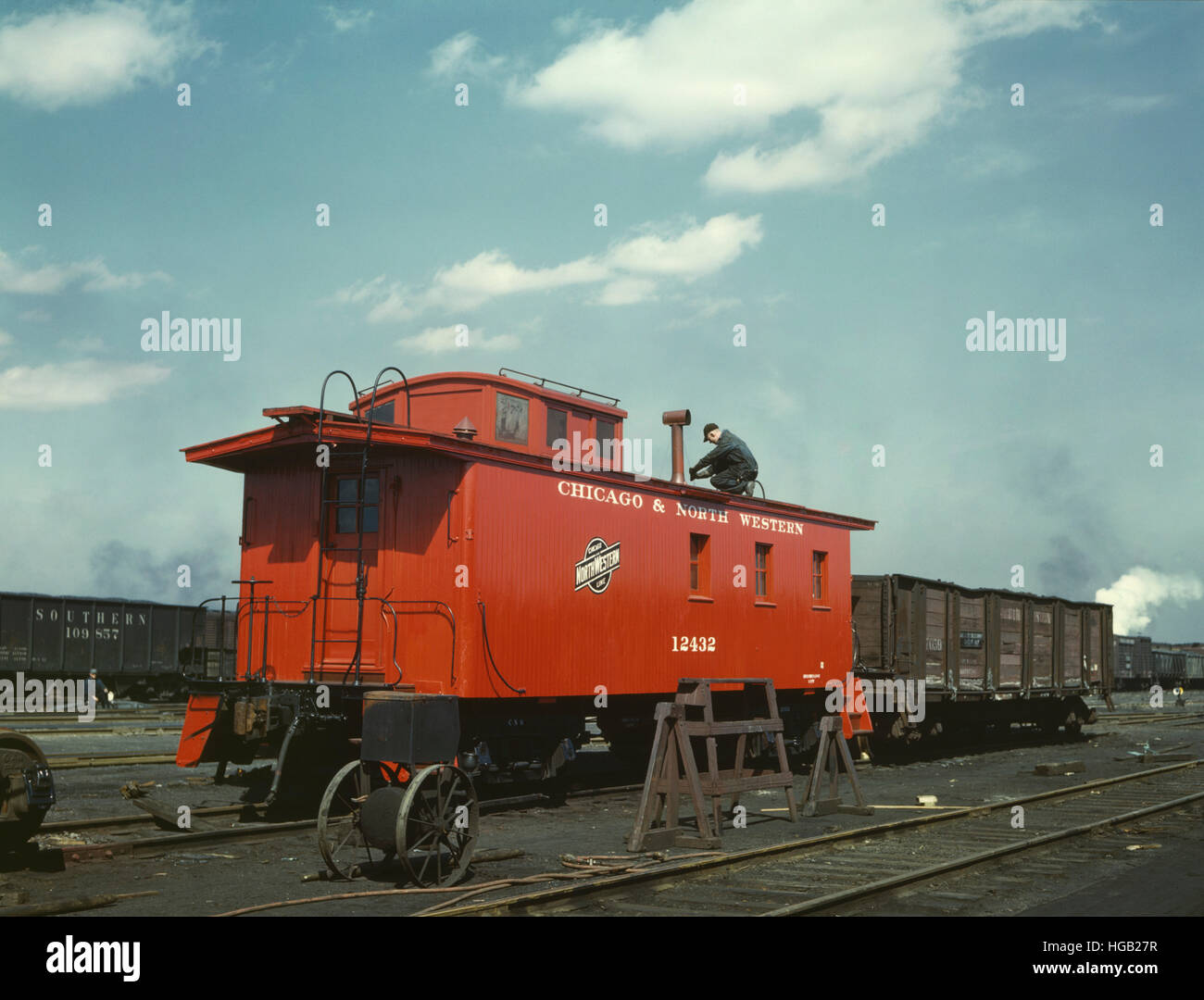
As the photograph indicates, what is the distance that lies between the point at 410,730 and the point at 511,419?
21.8ft

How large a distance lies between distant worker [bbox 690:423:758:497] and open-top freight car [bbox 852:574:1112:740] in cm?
536

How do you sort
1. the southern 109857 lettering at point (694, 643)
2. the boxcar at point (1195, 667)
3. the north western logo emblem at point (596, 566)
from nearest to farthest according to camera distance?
the north western logo emblem at point (596, 566)
the southern 109857 lettering at point (694, 643)
the boxcar at point (1195, 667)

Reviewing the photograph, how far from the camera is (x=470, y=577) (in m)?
13.0

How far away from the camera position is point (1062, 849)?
11.4m

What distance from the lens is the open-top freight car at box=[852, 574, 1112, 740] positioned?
71.5ft

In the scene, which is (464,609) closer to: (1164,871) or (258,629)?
(258,629)

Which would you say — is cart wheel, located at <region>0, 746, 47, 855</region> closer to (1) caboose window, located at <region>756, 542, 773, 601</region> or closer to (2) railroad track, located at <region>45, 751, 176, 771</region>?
(2) railroad track, located at <region>45, 751, 176, 771</region>

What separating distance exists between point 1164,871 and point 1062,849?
1352 millimetres

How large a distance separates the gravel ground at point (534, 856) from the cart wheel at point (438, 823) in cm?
29

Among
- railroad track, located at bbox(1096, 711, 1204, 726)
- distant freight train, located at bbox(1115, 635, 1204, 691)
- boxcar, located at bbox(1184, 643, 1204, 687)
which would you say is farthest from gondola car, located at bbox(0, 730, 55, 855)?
boxcar, located at bbox(1184, 643, 1204, 687)

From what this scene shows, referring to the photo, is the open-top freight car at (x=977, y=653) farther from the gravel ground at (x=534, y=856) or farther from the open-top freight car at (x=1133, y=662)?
the open-top freight car at (x=1133, y=662)

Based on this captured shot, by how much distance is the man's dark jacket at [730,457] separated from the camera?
17.6 m

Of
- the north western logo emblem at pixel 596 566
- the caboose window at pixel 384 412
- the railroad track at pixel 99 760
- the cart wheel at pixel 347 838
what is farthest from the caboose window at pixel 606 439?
the railroad track at pixel 99 760
